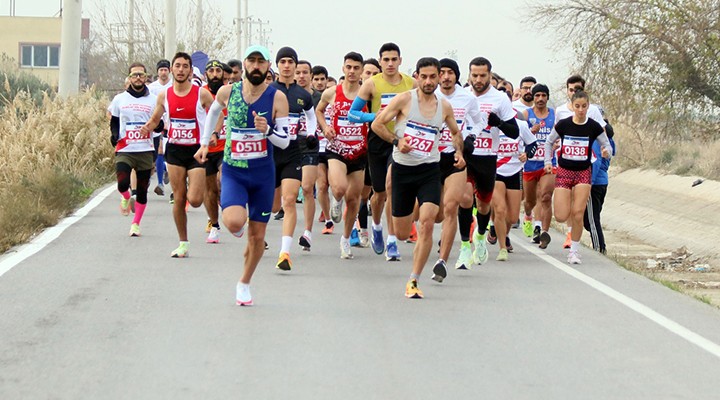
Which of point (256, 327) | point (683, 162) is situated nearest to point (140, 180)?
point (256, 327)

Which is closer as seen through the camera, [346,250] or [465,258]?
[465,258]

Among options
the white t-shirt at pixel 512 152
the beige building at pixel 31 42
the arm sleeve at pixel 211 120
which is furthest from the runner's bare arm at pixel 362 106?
the beige building at pixel 31 42

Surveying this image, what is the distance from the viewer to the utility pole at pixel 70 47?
31609 millimetres

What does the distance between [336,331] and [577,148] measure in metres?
5.90

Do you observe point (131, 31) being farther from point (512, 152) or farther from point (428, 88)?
point (428, 88)

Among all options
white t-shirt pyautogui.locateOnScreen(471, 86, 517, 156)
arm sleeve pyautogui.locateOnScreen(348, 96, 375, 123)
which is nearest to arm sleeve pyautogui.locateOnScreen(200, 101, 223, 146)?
arm sleeve pyautogui.locateOnScreen(348, 96, 375, 123)

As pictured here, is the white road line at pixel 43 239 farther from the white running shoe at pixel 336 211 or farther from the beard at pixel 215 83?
the white running shoe at pixel 336 211

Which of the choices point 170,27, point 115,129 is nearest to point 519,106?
point 115,129

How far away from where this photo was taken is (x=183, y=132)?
14.7m

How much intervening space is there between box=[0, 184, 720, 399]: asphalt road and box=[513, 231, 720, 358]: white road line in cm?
2

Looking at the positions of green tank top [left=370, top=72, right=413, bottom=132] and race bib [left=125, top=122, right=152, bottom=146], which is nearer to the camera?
green tank top [left=370, top=72, right=413, bottom=132]

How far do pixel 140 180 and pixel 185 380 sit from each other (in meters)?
8.27

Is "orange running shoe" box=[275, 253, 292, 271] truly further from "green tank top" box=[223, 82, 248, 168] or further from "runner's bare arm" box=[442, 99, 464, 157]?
"green tank top" box=[223, 82, 248, 168]

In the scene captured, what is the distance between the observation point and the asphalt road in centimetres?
842
